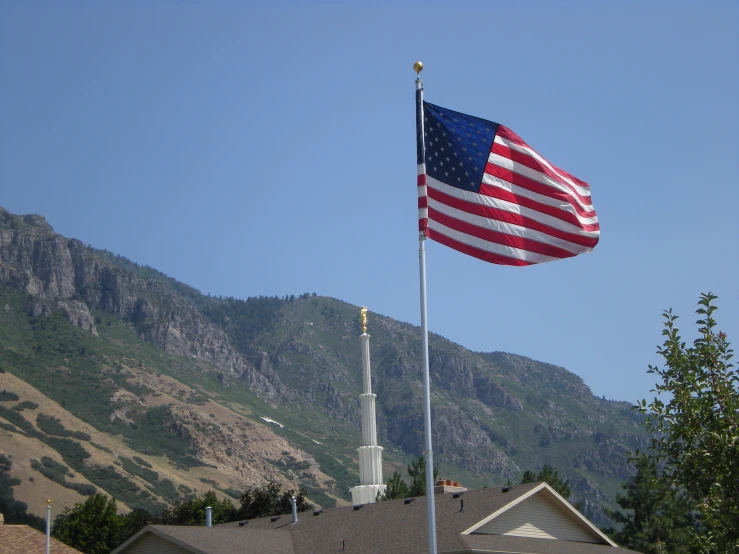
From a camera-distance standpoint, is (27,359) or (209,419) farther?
(209,419)

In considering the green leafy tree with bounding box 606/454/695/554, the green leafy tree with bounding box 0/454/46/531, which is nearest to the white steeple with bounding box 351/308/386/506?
the green leafy tree with bounding box 606/454/695/554

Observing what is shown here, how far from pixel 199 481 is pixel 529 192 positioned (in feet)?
485

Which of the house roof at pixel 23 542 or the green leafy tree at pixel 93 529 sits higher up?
the green leafy tree at pixel 93 529

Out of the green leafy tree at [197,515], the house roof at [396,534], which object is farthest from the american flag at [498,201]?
the green leafy tree at [197,515]

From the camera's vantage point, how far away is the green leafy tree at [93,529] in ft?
230

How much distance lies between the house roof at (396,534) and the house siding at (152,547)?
0.23 metres

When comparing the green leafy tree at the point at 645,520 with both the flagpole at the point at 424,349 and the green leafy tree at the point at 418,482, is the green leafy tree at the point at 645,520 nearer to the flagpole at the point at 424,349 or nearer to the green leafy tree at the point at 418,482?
the green leafy tree at the point at 418,482

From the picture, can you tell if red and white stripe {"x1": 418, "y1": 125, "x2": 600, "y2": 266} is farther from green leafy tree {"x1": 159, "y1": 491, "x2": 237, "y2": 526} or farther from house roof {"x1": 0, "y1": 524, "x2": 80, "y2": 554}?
green leafy tree {"x1": 159, "y1": 491, "x2": 237, "y2": 526}

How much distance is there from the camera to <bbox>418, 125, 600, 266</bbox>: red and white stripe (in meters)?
17.2

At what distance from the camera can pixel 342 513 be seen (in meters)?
35.9

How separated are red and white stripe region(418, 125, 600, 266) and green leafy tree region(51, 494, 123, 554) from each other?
58.6 metres

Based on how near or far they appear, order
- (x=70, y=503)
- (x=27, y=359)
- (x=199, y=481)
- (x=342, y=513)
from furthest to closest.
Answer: (x=27, y=359)
(x=199, y=481)
(x=70, y=503)
(x=342, y=513)

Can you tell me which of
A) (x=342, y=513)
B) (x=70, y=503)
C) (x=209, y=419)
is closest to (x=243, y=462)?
(x=209, y=419)

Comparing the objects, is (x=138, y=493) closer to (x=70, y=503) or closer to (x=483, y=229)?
(x=70, y=503)
